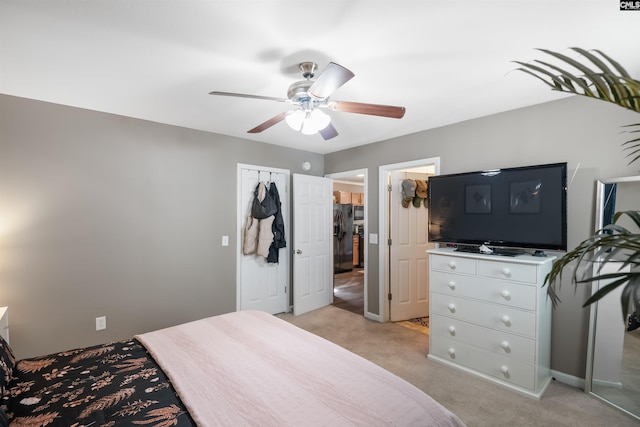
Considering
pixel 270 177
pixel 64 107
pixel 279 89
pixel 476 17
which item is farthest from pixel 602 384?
pixel 64 107

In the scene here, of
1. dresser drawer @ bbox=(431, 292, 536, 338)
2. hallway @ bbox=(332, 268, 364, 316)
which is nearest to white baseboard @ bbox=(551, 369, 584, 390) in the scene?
dresser drawer @ bbox=(431, 292, 536, 338)

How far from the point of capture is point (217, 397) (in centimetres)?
124

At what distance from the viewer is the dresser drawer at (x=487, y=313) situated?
2.21 metres

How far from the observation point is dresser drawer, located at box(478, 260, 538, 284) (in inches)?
85.7

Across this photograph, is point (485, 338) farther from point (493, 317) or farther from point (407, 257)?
point (407, 257)

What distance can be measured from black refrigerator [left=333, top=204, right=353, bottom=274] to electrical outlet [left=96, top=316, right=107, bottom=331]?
4511 mm

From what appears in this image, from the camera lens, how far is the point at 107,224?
2730 millimetres

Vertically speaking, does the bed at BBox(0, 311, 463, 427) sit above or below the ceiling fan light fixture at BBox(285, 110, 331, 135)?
below

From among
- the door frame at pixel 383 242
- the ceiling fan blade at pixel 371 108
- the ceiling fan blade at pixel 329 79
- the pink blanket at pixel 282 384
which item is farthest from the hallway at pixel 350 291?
the ceiling fan blade at pixel 329 79

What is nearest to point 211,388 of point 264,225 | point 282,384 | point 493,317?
point 282,384

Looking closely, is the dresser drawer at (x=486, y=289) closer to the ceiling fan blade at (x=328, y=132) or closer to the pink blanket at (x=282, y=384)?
the pink blanket at (x=282, y=384)

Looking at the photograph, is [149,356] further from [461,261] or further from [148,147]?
[461,261]

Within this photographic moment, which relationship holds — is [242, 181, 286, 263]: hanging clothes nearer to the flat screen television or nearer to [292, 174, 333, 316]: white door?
[292, 174, 333, 316]: white door

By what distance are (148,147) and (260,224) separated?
4.87 ft
